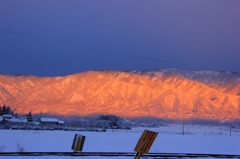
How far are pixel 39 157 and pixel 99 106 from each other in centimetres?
17643

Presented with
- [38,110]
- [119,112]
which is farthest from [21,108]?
[119,112]

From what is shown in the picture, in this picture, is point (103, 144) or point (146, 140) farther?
point (103, 144)

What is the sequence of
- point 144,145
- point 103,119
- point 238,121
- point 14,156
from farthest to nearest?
point 238,121, point 103,119, point 14,156, point 144,145

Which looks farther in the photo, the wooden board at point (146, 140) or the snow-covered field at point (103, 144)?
the snow-covered field at point (103, 144)

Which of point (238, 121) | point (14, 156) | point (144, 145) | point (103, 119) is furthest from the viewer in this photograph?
point (238, 121)

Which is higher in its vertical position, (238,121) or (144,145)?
(238,121)

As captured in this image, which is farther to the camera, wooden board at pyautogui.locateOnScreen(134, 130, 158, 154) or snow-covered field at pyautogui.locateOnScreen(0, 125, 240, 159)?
snow-covered field at pyautogui.locateOnScreen(0, 125, 240, 159)

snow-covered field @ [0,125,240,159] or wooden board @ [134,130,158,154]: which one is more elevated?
snow-covered field @ [0,125,240,159]

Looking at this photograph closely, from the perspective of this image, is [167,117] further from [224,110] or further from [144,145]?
[144,145]

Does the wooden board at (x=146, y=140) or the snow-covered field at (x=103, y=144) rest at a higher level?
the snow-covered field at (x=103, y=144)

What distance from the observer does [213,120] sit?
624 ft

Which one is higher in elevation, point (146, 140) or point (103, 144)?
point (103, 144)

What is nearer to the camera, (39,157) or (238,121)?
(39,157)

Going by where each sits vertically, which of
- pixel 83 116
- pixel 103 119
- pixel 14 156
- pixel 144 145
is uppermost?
pixel 83 116
